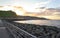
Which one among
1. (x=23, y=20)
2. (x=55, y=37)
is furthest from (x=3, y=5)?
(x=55, y=37)

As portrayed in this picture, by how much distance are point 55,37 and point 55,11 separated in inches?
139

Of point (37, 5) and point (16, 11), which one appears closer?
point (37, 5)

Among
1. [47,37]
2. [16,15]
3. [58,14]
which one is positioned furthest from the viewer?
[16,15]

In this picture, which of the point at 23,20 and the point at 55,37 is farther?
the point at 23,20

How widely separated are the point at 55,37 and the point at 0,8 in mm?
5002

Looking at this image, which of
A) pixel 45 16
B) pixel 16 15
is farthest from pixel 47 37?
pixel 16 15

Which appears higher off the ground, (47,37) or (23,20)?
(47,37)

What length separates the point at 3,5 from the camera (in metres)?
6.51

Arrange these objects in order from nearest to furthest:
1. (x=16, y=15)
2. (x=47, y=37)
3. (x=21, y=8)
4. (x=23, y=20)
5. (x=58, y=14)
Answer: (x=47, y=37)
(x=58, y=14)
(x=21, y=8)
(x=16, y=15)
(x=23, y=20)

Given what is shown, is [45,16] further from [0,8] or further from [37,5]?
[0,8]

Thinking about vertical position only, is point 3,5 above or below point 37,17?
above

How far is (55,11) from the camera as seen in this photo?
528 cm

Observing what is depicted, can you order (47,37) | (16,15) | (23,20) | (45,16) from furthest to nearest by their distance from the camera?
(23,20) < (16,15) < (45,16) < (47,37)

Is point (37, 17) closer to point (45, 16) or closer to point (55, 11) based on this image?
point (45, 16)
